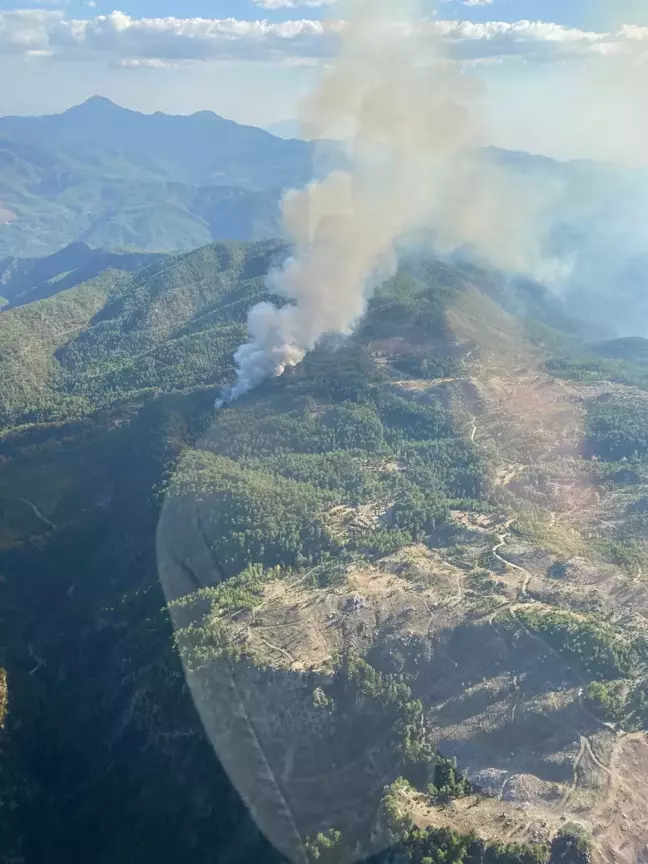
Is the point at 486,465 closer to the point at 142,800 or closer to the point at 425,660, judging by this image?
the point at 425,660

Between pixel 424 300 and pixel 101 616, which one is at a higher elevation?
pixel 424 300

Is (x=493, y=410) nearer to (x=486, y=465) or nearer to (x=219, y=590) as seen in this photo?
(x=486, y=465)

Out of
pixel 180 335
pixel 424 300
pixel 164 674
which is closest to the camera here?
pixel 164 674

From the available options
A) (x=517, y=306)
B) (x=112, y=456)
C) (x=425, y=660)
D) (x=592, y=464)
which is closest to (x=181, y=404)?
(x=112, y=456)

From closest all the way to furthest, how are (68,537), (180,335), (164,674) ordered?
1. (164,674)
2. (68,537)
3. (180,335)

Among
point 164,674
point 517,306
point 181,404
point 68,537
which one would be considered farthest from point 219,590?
point 517,306

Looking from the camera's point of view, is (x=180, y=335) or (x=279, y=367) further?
(x=180, y=335)
